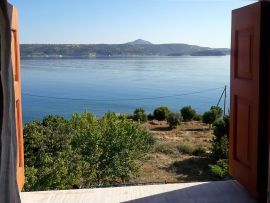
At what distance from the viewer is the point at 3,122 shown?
164cm

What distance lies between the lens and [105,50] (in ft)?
162

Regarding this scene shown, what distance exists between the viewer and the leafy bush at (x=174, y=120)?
19.2 metres

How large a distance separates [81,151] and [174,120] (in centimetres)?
1132

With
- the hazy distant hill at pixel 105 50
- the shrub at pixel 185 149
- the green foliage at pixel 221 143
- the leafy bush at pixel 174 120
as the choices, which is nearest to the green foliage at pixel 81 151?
the green foliage at pixel 221 143

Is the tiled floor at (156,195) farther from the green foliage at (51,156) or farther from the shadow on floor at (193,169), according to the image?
the shadow on floor at (193,169)

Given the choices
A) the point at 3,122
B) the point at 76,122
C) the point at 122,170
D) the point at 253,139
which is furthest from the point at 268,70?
the point at 76,122

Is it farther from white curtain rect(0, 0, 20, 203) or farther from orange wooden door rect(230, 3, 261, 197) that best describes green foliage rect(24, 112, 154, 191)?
white curtain rect(0, 0, 20, 203)

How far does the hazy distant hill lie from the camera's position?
42800 mm

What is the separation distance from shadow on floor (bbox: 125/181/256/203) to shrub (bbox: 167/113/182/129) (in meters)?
16.3

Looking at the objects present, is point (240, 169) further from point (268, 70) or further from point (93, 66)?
point (93, 66)

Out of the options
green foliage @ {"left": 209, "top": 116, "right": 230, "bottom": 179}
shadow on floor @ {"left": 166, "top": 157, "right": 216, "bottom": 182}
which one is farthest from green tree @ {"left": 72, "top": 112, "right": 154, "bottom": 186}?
green foliage @ {"left": 209, "top": 116, "right": 230, "bottom": 179}

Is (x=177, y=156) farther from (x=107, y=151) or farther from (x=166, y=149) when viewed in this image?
(x=107, y=151)

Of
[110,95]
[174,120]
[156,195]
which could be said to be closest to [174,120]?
[174,120]

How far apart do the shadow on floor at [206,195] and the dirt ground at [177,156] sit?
6990 millimetres
